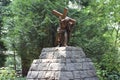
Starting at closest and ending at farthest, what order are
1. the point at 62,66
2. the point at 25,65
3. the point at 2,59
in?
the point at 62,66 → the point at 25,65 → the point at 2,59

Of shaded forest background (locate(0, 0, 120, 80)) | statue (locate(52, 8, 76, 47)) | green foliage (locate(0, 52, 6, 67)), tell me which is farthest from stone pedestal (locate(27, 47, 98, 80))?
green foliage (locate(0, 52, 6, 67))

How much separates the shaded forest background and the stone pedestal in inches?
111

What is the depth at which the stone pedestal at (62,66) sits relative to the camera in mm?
4316

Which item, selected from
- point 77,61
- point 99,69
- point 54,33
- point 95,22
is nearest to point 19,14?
point 54,33

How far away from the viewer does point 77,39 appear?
7809 mm

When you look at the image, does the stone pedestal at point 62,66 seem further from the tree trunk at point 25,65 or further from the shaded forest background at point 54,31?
the tree trunk at point 25,65

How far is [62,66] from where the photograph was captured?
14.2 ft

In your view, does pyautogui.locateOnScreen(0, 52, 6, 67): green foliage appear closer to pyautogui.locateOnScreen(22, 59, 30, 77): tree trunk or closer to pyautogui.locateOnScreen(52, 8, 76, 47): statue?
pyautogui.locateOnScreen(22, 59, 30, 77): tree trunk

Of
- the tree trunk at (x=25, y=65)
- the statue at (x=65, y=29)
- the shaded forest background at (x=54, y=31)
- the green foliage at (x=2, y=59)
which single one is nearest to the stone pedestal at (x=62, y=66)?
the statue at (x=65, y=29)

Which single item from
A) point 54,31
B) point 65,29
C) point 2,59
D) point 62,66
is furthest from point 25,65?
point 62,66

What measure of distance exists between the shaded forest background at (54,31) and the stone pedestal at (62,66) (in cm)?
282

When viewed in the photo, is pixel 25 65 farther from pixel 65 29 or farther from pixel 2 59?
pixel 65 29

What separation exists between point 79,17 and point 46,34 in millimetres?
1237

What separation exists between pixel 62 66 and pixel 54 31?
365 cm
